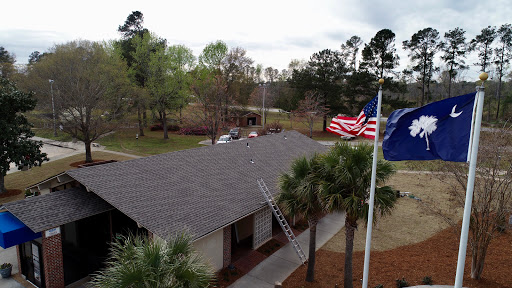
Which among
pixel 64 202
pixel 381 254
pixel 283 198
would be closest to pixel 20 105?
pixel 64 202

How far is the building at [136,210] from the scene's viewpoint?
11.6 metres

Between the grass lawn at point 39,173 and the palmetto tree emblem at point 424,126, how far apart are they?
25.0m

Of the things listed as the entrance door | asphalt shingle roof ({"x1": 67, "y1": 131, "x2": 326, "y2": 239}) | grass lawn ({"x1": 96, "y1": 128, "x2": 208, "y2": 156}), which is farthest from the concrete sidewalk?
grass lawn ({"x1": 96, "y1": 128, "x2": 208, "y2": 156})

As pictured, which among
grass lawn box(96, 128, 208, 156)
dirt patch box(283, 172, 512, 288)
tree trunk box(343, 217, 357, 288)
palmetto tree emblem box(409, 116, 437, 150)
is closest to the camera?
palmetto tree emblem box(409, 116, 437, 150)

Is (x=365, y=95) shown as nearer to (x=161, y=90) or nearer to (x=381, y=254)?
(x=161, y=90)

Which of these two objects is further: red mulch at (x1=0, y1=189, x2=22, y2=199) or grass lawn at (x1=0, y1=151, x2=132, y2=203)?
grass lawn at (x1=0, y1=151, x2=132, y2=203)

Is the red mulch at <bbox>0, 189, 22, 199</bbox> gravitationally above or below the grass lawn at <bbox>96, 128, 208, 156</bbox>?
below

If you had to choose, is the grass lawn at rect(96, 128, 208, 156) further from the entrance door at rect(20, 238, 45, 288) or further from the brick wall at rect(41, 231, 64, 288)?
the brick wall at rect(41, 231, 64, 288)

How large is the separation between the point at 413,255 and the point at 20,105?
2470 cm

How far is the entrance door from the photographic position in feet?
38.8

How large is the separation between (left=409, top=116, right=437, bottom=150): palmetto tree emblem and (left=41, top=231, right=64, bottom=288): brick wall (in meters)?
12.1

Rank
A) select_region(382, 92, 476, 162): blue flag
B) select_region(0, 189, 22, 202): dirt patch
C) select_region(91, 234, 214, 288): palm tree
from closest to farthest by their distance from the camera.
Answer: select_region(382, 92, 476, 162): blue flag, select_region(91, 234, 214, 288): palm tree, select_region(0, 189, 22, 202): dirt patch

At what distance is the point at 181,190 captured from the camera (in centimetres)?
1402

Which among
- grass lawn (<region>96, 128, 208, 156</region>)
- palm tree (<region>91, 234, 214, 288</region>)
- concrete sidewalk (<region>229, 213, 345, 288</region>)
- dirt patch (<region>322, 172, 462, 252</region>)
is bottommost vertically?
concrete sidewalk (<region>229, 213, 345, 288</region>)
